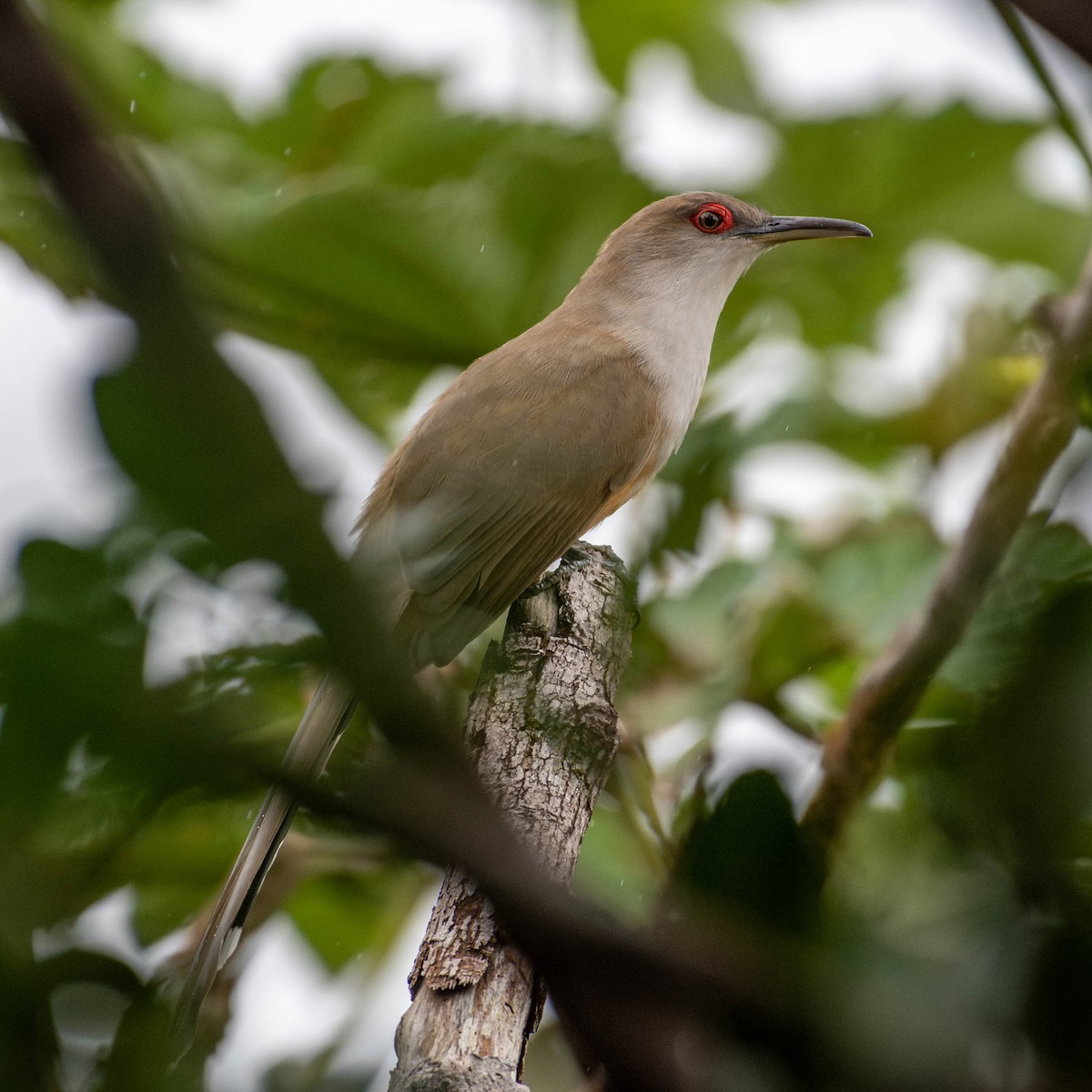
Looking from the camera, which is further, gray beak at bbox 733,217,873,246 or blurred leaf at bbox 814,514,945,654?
gray beak at bbox 733,217,873,246

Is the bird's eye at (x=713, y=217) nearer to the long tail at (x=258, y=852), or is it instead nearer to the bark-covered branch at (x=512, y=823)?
the bark-covered branch at (x=512, y=823)

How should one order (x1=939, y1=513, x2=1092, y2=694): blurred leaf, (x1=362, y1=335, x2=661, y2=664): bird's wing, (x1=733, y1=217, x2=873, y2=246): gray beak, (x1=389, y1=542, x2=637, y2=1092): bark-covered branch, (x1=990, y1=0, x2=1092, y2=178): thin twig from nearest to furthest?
(x1=939, y1=513, x2=1092, y2=694): blurred leaf → (x1=389, y1=542, x2=637, y2=1092): bark-covered branch → (x1=990, y1=0, x2=1092, y2=178): thin twig → (x1=362, y1=335, x2=661, y2=664): bird's wing → (x1=733, y1=217, x2=873, y2=246): gray beak

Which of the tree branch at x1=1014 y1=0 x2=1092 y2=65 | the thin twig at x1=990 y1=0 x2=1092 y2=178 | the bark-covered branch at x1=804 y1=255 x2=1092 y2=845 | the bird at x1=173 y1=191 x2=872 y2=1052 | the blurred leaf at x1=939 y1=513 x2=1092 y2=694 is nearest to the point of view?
the tree branch at x1=1014 y1=0 x2=1092 y2=65

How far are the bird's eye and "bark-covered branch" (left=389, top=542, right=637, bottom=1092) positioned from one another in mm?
3041

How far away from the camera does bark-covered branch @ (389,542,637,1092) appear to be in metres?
1.68

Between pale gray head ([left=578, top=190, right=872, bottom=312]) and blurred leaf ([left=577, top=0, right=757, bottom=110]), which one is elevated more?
blurred leaf ([left=577, top=0, right=757, bottom=110])

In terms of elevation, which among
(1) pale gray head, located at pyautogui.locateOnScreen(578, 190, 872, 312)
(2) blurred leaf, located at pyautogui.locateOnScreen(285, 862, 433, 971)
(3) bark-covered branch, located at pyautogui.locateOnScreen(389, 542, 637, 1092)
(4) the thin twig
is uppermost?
(4) the thin twig

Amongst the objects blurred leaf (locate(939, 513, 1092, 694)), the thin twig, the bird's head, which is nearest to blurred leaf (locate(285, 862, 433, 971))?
the thin twig

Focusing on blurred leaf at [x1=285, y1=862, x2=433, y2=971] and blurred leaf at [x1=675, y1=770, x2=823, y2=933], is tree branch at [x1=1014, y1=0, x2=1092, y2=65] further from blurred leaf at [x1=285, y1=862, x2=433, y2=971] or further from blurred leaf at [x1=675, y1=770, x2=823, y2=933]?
blurred leaf at [x1=285, y1=862, x2=433, y2=971]

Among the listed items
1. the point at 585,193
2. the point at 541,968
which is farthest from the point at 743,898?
the point at 585,193

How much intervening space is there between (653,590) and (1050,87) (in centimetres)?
196

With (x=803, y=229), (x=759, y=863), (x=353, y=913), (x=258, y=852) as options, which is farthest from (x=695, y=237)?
(x=759, y=863)

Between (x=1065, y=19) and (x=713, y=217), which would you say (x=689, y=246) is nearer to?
(x=713, y=217)

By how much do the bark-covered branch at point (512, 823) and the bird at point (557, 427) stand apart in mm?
267
